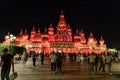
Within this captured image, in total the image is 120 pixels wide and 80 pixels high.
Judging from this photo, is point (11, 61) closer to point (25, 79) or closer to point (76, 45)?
point (25, 79)

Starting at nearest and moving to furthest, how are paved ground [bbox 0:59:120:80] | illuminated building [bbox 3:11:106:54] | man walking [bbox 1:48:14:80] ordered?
man walking [bbox 1:48:14:80] < paved ground [bbox 0:59:120:80] < illuminated building [bbox 3:11:106:54]

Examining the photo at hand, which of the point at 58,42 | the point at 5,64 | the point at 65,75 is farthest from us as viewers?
the point at 58,42

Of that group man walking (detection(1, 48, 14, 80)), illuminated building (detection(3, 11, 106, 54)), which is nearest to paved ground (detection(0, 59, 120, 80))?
man walking (detection(1, 48, 14, 80))

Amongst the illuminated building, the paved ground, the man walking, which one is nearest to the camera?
the man walking

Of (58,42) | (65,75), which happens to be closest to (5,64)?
(65,75)

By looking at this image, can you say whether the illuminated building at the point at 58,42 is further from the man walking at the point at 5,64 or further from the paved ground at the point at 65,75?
the man walking at the point at 5,64

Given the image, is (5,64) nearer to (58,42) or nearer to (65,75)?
(65,75)

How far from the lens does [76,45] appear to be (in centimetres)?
16750

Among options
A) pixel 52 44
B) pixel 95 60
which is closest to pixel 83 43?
pixel 52 44

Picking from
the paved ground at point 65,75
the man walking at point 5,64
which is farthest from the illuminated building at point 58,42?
the man walking at point 5,64

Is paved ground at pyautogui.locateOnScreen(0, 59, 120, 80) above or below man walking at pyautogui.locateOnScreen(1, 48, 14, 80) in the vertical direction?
below

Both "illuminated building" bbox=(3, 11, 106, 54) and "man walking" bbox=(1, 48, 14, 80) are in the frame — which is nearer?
"man walking" bbox=(1, 48, 14, 80)

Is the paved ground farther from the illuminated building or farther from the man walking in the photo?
the illuminated building

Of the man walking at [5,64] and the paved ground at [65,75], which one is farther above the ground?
the man walking at [5,64]
